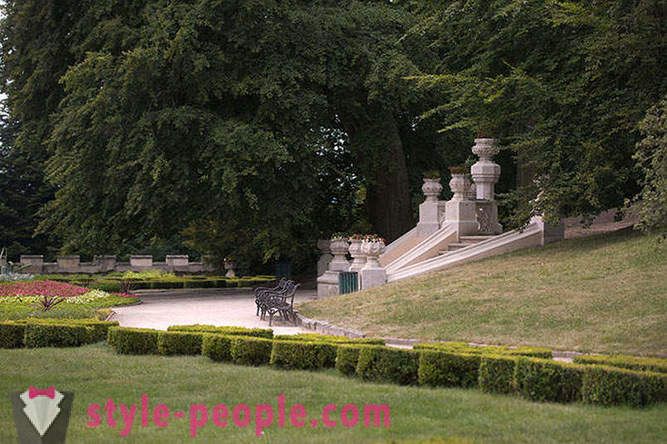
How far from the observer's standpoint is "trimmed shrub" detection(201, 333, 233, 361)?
12.5 meters

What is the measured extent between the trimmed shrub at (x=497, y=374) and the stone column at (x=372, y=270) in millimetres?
12164

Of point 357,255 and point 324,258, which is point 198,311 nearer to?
point 357,255

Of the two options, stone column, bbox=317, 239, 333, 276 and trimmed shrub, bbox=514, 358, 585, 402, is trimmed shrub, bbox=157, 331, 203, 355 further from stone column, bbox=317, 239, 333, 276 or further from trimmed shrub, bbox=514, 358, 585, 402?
stone column, bbox=317, 239, 333, 276

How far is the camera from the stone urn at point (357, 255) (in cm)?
2353

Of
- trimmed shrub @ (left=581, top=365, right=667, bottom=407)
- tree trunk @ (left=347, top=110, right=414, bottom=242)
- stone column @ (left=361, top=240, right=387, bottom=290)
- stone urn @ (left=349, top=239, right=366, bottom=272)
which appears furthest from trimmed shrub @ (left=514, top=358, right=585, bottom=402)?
tree trunk @ (left=347, top=110, right=414, bottom=242)

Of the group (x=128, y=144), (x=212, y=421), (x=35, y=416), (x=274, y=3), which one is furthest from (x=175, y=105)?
(x=35, y=416)

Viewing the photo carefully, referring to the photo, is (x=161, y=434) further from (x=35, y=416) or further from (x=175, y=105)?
(x=175, y=105)

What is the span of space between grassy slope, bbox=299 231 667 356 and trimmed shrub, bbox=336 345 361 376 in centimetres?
340

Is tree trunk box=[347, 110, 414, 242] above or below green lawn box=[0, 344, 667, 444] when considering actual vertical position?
above

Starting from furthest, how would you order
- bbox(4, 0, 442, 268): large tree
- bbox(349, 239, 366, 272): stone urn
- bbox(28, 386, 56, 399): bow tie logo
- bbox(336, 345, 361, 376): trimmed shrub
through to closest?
1. bbox(4, 0, 442, 268): large tree
2. bbox(349, 239, 366, 272): stone urn
3. bbox(336, 345, 361, 376): trimmed shrub
4. bbox(28, 386, 56, 399): bow tie logo

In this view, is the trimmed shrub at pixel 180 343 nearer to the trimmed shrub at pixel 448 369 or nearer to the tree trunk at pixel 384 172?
the trimmed shrub at pixel 448 369

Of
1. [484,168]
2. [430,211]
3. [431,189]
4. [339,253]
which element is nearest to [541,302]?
[484,168]

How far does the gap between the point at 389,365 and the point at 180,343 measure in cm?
417

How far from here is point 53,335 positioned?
14.7 meters
